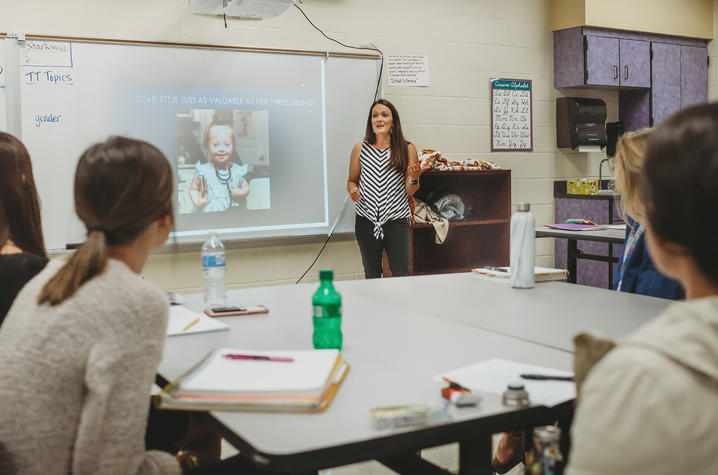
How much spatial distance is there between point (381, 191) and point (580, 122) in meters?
1.95

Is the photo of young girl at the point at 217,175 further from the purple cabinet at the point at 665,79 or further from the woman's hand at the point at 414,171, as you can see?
the purple cabinet at the point at 665,79

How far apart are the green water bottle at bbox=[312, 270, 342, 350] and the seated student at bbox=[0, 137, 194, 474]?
39 centimetres

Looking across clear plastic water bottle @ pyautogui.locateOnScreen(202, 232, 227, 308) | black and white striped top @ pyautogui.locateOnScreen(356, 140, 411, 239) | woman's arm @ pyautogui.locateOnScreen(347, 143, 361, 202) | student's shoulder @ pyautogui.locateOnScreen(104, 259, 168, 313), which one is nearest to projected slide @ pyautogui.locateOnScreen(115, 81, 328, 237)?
woman's arm @ pyautogui.locateOnScreen(347, 143, 361, 202)

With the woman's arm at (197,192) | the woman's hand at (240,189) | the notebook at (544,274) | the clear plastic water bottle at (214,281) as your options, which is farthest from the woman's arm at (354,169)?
the clear plastic water bottle at (214,281)

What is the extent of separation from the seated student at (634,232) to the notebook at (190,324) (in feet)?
4.03

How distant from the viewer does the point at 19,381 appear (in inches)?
41.9

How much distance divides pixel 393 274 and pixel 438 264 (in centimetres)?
74

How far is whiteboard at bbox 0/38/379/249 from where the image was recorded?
3.56 metres

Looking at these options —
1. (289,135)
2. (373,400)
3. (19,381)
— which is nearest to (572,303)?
(373,400)

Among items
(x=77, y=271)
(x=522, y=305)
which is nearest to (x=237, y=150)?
(x=522, y=305)

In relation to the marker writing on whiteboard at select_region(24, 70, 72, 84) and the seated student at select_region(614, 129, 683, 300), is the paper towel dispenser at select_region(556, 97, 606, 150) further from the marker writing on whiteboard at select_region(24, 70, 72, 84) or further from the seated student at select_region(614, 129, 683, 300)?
the marker writing on whiteboard at select_region(24, 70, 72, 84)

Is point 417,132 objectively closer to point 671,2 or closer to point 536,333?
point 671,2

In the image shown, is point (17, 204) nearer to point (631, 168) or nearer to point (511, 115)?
point (631, 168)

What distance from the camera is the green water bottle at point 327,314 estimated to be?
1463mm
